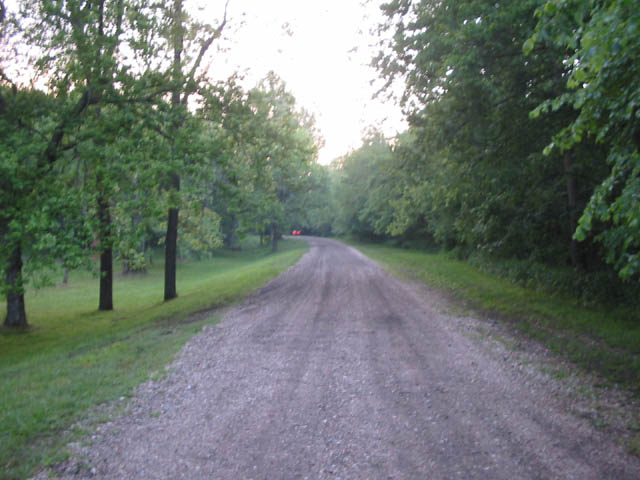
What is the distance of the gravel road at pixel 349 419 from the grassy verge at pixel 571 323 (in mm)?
1392

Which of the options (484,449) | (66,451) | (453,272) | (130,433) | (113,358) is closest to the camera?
(484,449)

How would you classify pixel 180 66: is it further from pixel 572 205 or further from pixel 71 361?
pixel 572 205

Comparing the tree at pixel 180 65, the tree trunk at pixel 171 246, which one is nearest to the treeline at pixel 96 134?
the tree at pixel 180 65

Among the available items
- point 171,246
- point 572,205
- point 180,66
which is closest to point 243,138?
point 180,66

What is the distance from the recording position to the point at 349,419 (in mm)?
5324

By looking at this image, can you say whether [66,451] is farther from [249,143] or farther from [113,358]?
[249,143]

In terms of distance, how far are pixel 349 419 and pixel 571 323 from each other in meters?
6.69

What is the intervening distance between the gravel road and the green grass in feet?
1.78

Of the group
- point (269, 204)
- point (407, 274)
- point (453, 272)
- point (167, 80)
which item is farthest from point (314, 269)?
point (167, 80)

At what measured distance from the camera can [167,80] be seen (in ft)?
43.2

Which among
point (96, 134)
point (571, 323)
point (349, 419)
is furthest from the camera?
point (96, 134)

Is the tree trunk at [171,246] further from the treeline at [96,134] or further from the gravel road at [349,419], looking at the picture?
the gravel road at [349,419]

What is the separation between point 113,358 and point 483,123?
33.0 ft

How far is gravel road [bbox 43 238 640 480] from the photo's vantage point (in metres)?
4.32
